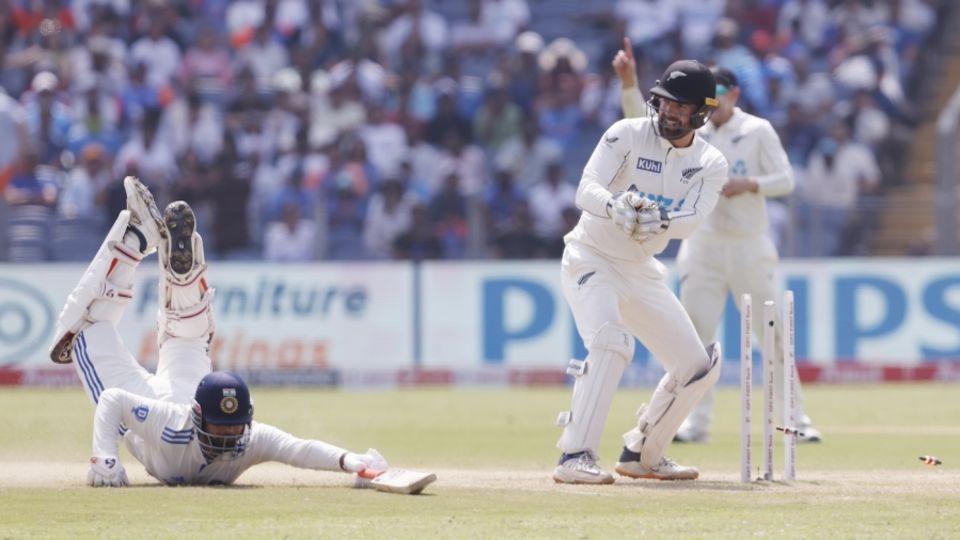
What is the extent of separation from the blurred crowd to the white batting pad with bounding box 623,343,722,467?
8.99 meters

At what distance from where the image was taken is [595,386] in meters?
8.56

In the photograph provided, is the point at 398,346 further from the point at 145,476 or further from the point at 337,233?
the point at 145,476

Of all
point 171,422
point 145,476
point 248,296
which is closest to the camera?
point 171,422

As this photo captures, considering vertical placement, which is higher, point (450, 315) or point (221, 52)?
point (221, 52)

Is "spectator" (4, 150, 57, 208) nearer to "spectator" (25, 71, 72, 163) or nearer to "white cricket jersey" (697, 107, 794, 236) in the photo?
"spectator" (25, 71, 72, 163)

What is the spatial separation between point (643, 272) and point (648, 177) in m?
0.49

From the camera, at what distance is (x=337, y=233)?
18125mm

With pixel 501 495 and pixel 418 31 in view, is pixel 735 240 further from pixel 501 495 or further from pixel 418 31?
pixel 418 31

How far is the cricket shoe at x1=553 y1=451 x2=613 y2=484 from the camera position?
8531 millimetres

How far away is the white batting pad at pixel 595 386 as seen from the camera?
8.55 m

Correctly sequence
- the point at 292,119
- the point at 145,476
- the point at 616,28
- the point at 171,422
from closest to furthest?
the point at 171,422, the point at 145,476, the point at 292,119, the point at 616,28

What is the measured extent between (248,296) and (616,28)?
6.25 m

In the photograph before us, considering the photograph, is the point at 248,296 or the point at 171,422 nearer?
the point at 171,422

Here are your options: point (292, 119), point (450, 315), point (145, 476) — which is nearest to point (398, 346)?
point (450, 315)
